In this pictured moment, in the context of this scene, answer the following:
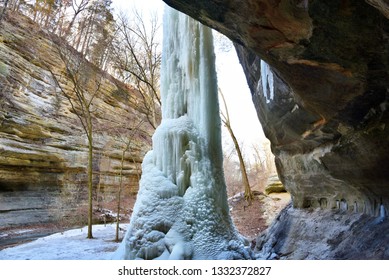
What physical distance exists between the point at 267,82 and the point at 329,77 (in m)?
1.63

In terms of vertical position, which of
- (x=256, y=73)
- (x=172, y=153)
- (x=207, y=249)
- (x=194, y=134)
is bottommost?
(x=207, y=249)

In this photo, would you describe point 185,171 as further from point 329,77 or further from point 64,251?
point 64,251

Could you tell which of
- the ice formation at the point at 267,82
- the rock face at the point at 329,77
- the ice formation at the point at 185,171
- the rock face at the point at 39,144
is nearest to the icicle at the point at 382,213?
the rock face at the point at 329,77

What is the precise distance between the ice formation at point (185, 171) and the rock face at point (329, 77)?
4.01ft

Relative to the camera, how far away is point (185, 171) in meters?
4.55

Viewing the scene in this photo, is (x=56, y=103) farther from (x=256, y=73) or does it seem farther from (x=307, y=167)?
(x=307, y=167)

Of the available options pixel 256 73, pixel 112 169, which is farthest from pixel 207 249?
pixel 112 169

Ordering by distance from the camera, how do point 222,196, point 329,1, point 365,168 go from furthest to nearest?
point 222,196, point 365,168, point 329,1

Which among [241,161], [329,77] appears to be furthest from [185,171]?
[241,161]

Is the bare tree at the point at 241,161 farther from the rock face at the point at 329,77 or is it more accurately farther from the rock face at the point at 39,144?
the rock face at the point at 329,77

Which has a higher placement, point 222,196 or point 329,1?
point 329,1

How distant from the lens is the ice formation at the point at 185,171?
3.89 metres

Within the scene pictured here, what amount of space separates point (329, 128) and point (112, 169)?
12237mm

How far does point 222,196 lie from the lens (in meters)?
4.61
